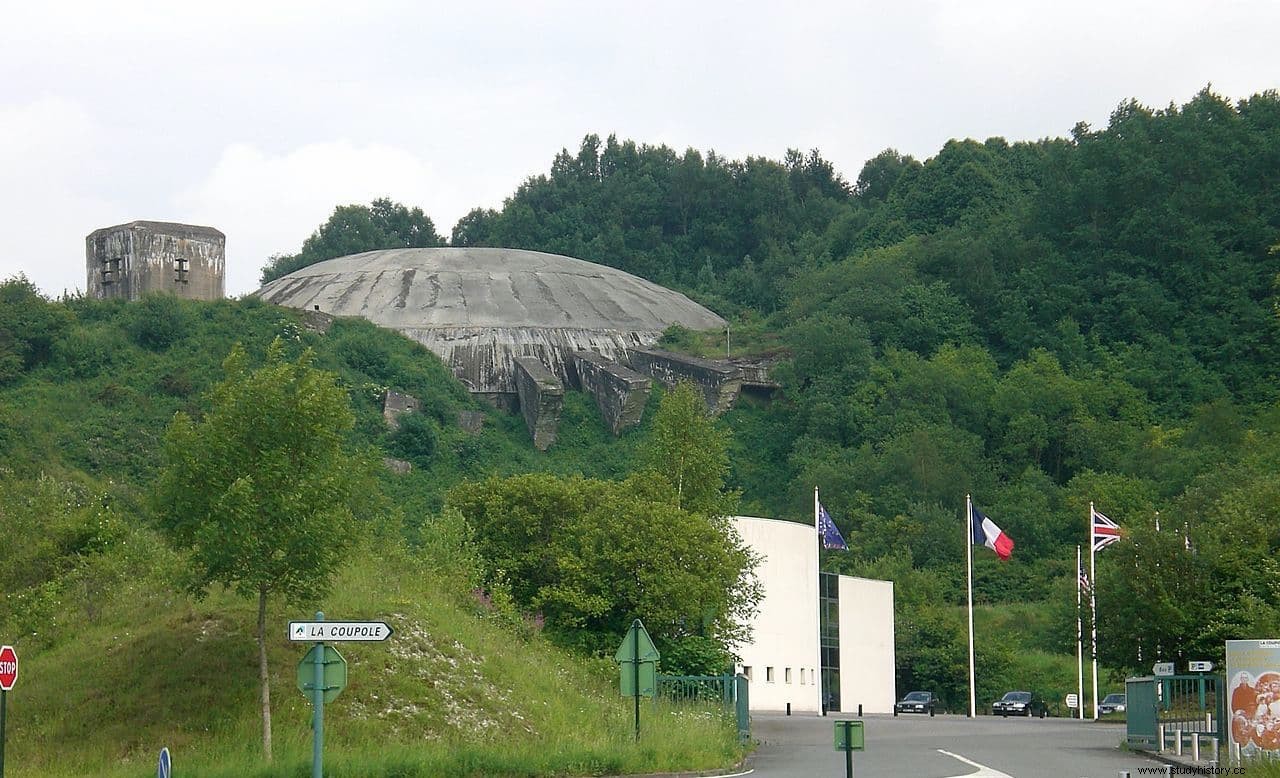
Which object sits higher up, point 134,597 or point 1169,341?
point 1169,341

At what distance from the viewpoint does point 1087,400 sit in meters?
89.2

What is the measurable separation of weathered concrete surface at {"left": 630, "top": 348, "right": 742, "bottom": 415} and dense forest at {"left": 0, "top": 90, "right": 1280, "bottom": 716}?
4.55 ft

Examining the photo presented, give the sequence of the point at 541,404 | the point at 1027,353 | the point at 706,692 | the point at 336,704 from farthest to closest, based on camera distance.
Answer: the point at 1027,353
the point at 541,404
the point at 706,692
the point at 336,704

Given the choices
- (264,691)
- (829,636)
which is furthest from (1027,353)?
(264,691)

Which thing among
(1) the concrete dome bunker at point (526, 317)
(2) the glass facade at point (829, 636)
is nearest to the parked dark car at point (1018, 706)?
(2) the glass facade at point (829, 636)

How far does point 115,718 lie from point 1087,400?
6789cm

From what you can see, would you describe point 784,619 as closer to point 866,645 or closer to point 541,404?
point 866,645

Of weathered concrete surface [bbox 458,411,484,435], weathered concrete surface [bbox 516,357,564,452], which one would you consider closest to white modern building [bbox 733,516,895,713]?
weathered concrete surface [bbox 516,357,564,452]

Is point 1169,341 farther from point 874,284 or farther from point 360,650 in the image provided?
point 360,650

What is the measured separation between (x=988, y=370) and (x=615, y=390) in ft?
65.7

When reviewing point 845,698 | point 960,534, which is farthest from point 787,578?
point 960,534

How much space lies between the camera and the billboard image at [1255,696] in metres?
26.4

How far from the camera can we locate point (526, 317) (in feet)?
321

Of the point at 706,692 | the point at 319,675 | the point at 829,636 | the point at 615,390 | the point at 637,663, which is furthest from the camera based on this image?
the point at 615,390
